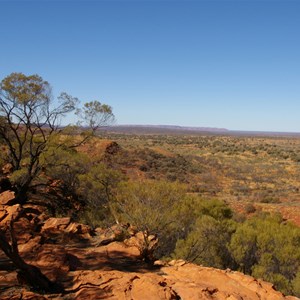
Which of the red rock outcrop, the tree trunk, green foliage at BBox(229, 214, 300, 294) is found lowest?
green foliage at BBox(229, 214, 300, 294)

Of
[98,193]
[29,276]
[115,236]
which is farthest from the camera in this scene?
[98,193]

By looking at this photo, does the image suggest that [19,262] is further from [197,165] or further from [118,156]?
[197,165]

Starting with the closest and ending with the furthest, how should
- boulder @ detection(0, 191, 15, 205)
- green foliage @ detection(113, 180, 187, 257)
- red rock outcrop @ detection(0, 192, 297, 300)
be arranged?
red rock outcrop @ detection(0, 192, 297, 300) → green foliage @ detection(113, 180, 187, 257) → boulder @ detection(0, 191, 15, 205)

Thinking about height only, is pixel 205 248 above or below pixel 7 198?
below

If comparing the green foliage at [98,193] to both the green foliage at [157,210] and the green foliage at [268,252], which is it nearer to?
the green foliage at [157,210]

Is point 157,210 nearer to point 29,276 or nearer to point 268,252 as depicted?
point 268,252

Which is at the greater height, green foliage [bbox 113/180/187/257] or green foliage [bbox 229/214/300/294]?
green foliage [bbox 113/180/187/257]

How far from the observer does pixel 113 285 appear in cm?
862

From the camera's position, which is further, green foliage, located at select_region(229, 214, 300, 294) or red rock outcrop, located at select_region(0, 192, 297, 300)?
green foliage, located at select_region(229, 214, 300, 294)

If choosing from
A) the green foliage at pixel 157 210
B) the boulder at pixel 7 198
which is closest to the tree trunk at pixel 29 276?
the green foliage at pixel 157 210

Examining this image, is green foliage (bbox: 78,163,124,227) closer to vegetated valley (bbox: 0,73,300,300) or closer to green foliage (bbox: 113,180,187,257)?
vegetated valley (bbox: 0,73,300,300)

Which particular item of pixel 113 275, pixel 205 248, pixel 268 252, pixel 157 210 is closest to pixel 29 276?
pixel 113 275

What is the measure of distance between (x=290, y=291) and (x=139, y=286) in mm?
6712

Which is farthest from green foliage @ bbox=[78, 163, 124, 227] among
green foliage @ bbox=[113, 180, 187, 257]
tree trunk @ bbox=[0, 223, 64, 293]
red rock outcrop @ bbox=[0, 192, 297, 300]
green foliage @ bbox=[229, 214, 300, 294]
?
A: tree trunk @ bbox=[0, 223, 64, 293]
